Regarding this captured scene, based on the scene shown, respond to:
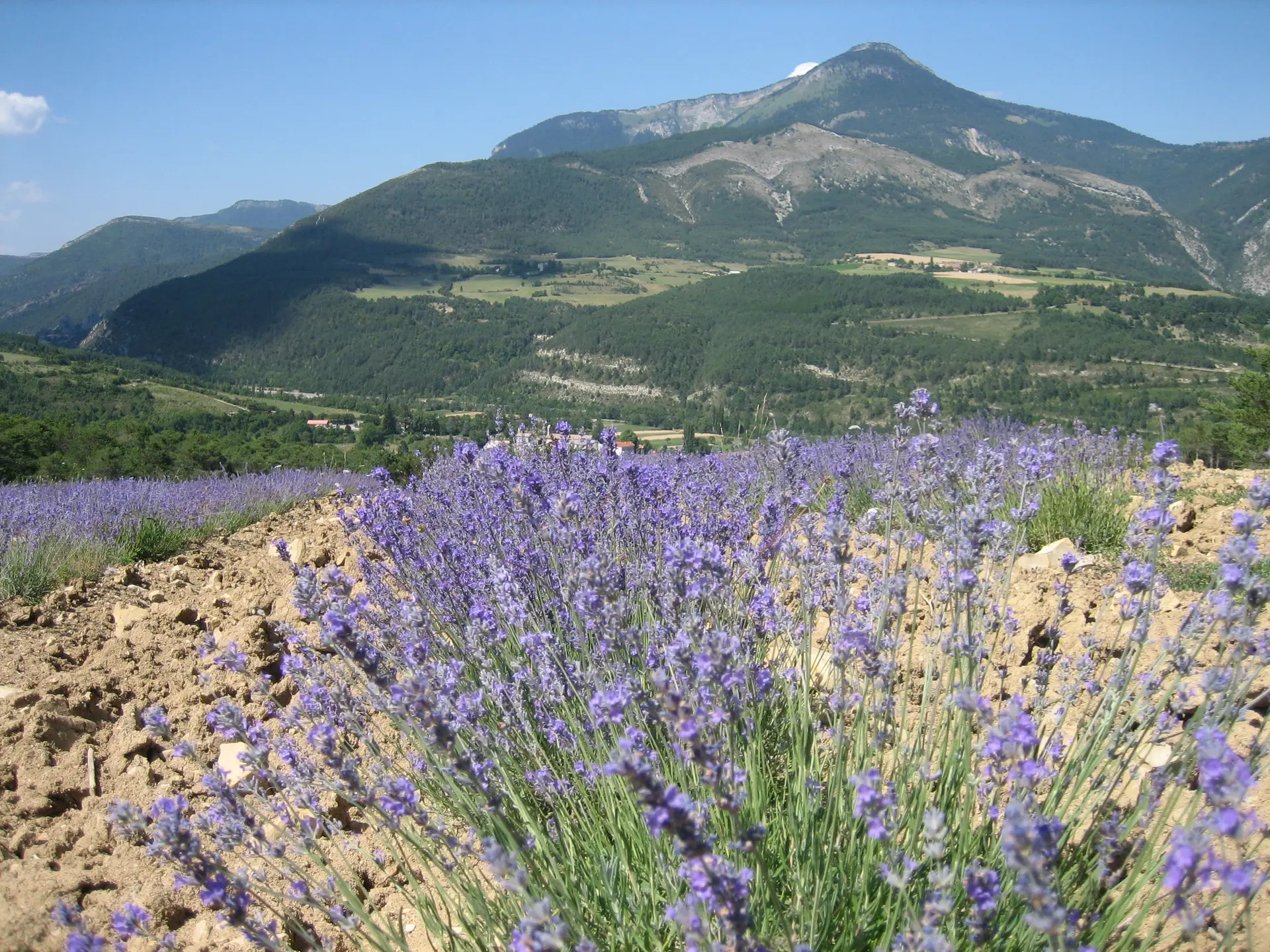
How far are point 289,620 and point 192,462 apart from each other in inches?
428

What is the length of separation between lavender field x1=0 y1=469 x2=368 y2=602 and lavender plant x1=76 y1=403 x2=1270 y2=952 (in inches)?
107

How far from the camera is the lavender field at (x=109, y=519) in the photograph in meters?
5.52

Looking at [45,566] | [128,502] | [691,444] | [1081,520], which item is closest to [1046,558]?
[1081,520]

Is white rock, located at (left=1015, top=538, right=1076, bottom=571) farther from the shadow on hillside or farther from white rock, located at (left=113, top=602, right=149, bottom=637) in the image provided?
the shadow on hillside

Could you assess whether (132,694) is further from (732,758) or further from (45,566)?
(732,758)

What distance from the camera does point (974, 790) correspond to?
6.27ft

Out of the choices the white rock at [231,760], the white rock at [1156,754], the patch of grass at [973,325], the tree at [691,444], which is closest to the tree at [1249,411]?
the tree at [691,444]

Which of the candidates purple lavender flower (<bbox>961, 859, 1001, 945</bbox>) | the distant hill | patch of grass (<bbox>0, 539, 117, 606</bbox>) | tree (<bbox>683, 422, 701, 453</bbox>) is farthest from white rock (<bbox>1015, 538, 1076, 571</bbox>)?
the distant hill

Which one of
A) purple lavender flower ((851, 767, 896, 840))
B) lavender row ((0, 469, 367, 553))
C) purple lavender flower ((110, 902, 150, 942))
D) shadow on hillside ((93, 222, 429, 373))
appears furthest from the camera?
shadow on hillside ((93, 222, 429, 373))

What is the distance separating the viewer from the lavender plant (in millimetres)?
1357

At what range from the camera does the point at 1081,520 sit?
4914mm

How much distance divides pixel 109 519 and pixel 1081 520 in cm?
842

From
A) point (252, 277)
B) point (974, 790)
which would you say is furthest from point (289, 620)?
point (252, 277)

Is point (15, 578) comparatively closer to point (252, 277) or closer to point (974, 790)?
point (974, 790)
